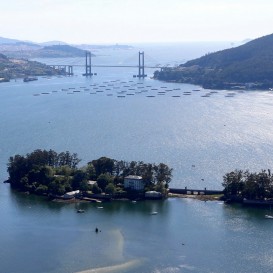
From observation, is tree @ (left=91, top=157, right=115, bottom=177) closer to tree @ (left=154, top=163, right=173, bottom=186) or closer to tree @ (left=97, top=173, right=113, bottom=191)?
tree @ (left=97, top=173, right=113, bottom=191)

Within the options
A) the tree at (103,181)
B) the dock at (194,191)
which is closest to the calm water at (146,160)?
the dock at (194,191)

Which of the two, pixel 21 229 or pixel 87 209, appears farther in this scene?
pixel 87 209

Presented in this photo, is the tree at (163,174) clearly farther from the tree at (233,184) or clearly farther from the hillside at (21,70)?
the hillside at (21,70)

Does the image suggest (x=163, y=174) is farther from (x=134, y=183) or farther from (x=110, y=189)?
(x=110, y=189)

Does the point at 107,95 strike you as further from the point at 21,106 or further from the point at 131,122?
the point at 131,122

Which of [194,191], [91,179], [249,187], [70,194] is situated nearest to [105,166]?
[91,179]

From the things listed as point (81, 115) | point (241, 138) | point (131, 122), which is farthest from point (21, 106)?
point (241, 138)
